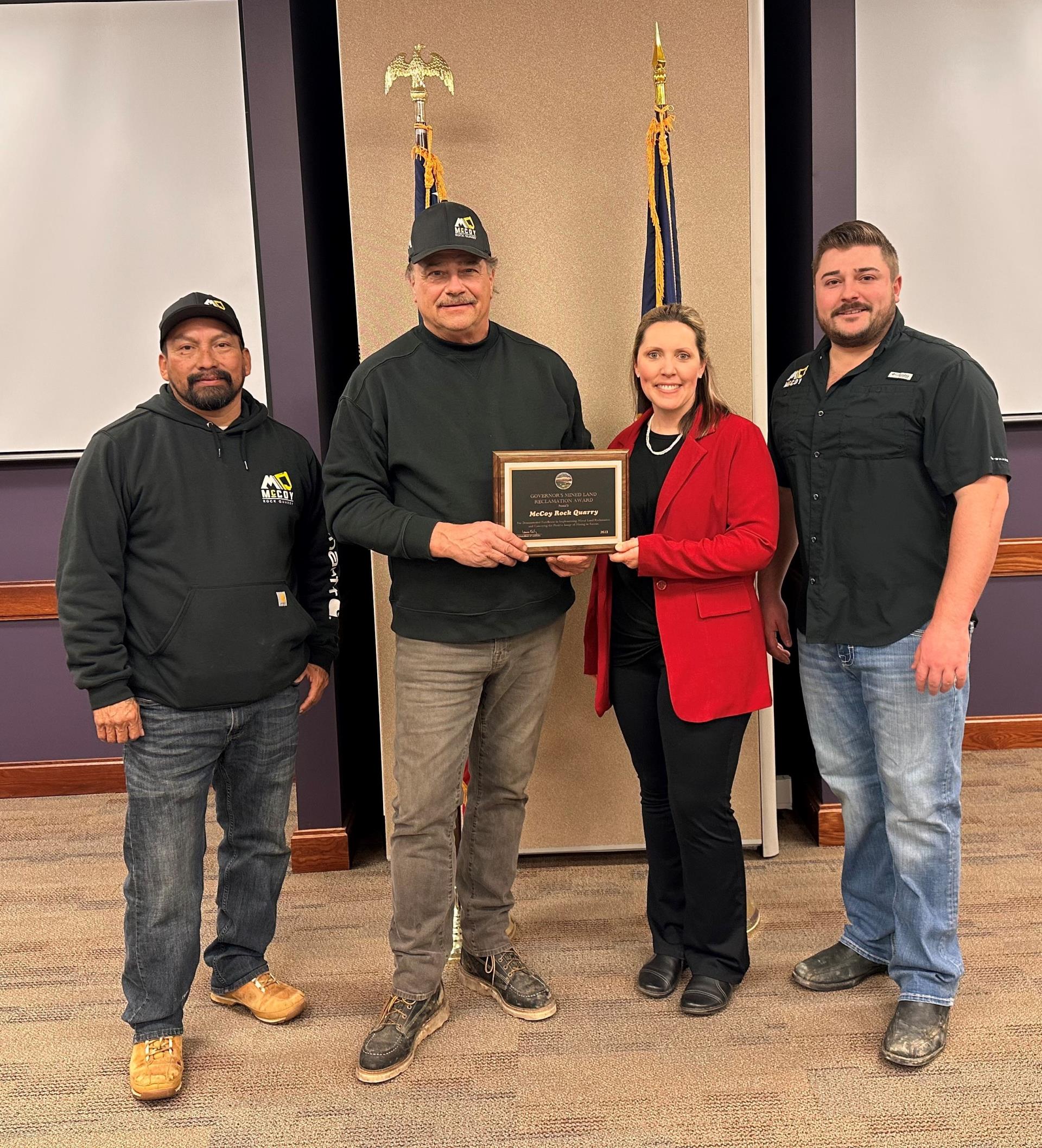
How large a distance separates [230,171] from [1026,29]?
2766 millimetres

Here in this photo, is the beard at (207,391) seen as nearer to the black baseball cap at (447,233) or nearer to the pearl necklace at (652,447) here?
the black baseball cap at (447,233)

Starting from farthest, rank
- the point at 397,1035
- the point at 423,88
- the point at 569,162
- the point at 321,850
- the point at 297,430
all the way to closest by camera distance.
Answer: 1. the point at 321,850
2. the point at 297,430
3. the point at 569,162
4. the point at 423,88
5. the point at 397,1035

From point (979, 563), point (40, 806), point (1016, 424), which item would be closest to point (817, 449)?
point (979, 563)

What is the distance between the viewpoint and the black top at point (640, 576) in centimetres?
203

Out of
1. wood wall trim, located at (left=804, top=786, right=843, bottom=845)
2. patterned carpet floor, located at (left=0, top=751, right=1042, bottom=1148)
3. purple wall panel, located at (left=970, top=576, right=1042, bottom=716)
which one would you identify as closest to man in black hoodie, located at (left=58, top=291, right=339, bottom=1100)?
patterned carpet floor, located at (left=0, top=751, right=1042, bottom=1148)

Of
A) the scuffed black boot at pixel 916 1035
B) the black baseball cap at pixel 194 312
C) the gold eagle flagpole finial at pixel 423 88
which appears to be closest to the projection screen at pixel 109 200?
the gold eagle flagpole finial at pixel 423 88

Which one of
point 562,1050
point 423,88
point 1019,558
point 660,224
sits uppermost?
point 423,88

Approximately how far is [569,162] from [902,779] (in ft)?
5.91

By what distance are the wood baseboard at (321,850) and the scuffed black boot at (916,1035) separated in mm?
1627

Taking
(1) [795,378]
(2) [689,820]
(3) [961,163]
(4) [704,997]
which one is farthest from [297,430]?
(3) [961,163]

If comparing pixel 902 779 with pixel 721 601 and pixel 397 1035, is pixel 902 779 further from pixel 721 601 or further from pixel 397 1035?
pixel 397 1035

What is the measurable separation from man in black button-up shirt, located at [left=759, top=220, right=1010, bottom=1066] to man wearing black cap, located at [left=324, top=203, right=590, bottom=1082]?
0.53m

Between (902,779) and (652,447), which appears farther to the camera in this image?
(652,447)

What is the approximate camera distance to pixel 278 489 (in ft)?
6.54
